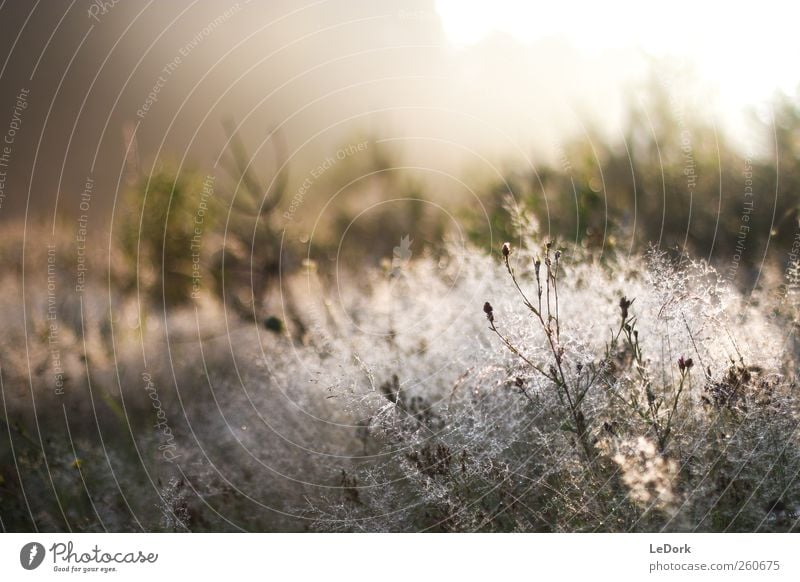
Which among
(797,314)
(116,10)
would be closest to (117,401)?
(116,10)

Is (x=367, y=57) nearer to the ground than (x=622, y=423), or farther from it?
farther from it

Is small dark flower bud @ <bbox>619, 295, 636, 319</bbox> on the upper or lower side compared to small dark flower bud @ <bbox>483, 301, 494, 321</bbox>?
lower

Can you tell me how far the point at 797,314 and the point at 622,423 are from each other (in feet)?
2.21

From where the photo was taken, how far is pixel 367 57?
2.18 metres

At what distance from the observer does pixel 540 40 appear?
2158 millimetres

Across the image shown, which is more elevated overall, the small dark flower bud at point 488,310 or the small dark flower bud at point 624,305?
the small dark flower bud at point 488,310

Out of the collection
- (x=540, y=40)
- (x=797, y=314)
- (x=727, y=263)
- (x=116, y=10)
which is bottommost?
(x=797, y=314)
